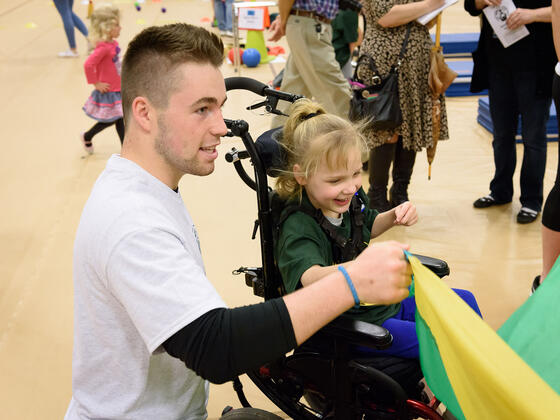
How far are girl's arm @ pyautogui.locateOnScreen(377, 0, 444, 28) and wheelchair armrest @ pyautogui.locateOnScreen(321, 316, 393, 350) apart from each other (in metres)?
2.11

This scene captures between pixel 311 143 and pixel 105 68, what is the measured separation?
9.59 feet

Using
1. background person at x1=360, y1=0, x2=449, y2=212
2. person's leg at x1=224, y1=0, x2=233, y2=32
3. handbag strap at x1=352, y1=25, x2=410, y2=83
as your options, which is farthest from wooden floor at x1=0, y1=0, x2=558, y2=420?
person's leg at x1=224, y1=0, x2=233, y2=32

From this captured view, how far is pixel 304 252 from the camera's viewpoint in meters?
1.69

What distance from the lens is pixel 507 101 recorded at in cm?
336

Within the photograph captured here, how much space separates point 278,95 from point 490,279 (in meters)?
1.71

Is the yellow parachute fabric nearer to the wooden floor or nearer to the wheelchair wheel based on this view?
the wheelchair wheel

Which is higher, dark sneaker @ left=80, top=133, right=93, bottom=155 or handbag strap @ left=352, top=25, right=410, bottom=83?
handbag strap @ left=352, top=25, right=410, bottom=83

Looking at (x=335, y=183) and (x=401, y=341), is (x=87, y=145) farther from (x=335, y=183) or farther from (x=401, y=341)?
(x=401, y=341)

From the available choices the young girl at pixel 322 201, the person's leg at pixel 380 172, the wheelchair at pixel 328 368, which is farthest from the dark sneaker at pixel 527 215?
the wheelchair at pixel 328 368

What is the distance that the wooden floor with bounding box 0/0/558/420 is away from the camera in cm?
252

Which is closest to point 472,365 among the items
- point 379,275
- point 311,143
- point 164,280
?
point 379,275

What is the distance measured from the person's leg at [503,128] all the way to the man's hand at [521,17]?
0.31 m

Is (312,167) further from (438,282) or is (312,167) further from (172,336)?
(172,336)

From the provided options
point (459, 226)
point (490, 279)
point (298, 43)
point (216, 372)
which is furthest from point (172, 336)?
point (298, 43)
